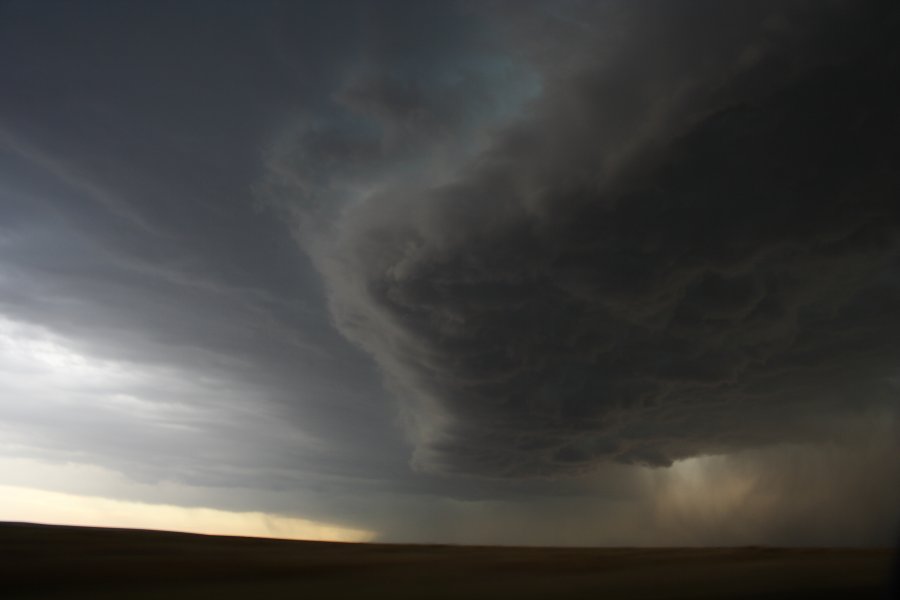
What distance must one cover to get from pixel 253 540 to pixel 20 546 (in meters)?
6.78

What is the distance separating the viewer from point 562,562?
11375 mm

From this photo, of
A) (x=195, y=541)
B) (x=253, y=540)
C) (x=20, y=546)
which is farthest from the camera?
(x=253, y=540)

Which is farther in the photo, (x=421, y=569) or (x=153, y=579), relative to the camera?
(x=421, y=569)

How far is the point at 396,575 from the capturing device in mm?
9180

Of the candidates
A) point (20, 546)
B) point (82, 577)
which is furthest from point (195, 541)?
point (82, 577)

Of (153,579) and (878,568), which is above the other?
(878,568)

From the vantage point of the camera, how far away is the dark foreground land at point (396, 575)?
23.8 ft

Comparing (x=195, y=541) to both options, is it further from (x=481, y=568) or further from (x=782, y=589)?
(x=782, y=589)

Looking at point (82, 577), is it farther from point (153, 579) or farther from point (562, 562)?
point (562, 562)

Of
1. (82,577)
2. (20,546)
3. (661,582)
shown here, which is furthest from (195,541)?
(661,582)

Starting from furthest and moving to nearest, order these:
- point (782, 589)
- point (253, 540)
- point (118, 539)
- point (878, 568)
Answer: point (253, 540) < point (118, 539) < point (878, 568) < point (782, 589)

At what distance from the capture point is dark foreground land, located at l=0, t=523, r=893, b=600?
7250 mm

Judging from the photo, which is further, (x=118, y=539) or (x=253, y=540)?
(x=253, y=540)

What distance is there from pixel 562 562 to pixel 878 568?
16.9 feet
